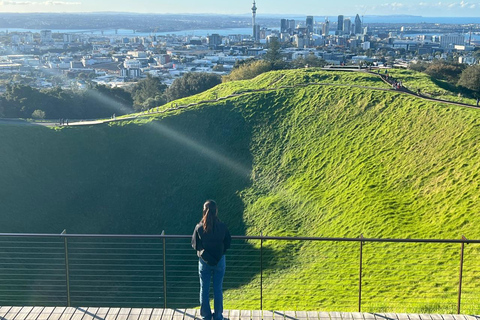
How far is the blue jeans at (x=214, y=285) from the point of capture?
19.5ft

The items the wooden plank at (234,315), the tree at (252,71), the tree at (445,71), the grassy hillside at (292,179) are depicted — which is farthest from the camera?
the tree at (445,71)

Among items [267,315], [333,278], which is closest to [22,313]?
[267,315]

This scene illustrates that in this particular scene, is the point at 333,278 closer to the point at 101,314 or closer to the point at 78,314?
the point at 101,314

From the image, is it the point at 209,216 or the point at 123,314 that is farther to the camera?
the point at 123,314

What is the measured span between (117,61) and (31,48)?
148ft

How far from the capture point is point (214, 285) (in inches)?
238

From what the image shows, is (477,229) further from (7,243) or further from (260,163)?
(7,243)

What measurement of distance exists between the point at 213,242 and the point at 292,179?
15.1 meters

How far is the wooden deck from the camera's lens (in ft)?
20.9

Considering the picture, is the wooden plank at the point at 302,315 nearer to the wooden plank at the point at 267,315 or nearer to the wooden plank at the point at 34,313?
the wooden plank at the point at 267,315

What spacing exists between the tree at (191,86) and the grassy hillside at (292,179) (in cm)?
1175

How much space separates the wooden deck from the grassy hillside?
394cm

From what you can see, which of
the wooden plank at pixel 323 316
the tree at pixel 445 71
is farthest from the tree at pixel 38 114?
the wooden plank at pixel 323 316

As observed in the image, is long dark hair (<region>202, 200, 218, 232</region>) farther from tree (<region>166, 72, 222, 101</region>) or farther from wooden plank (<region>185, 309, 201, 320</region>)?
tree (<region>166, 72, 222, 101</region>)
